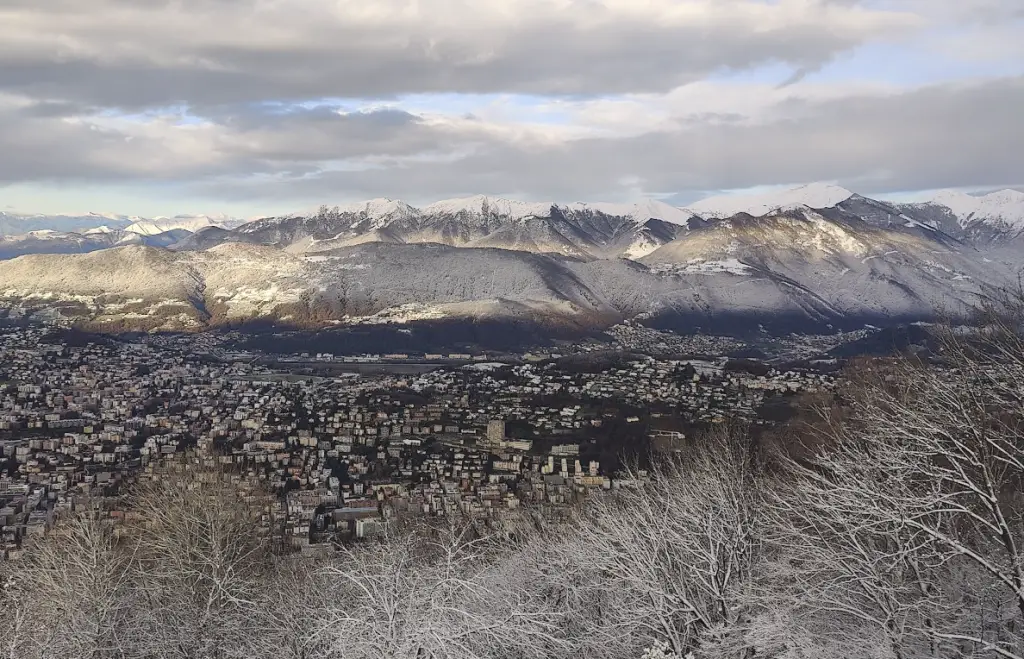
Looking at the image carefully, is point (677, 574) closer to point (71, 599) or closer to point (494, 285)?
point (71, 599)

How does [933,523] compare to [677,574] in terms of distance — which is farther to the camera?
[677,574]

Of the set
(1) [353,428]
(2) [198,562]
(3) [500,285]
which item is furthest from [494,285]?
(2) [198,562]

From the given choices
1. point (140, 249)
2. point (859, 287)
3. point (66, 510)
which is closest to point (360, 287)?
point (140, 249)

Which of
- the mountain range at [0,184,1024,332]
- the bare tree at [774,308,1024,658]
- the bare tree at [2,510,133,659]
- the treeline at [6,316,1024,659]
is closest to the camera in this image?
the bare tree at [774,308,1024,658]

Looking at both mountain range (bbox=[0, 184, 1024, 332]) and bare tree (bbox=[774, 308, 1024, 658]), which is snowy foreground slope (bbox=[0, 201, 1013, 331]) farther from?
bare tree (bbox=[774, 308, 1024, 658])

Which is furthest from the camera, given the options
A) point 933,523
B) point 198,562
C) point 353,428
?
point 353,428

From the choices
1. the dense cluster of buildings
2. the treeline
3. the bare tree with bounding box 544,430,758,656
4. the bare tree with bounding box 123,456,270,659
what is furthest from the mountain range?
the bare tree with bounding box 544,430,758,656

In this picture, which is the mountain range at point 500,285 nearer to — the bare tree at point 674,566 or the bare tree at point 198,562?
the bare tree at point 198,562
